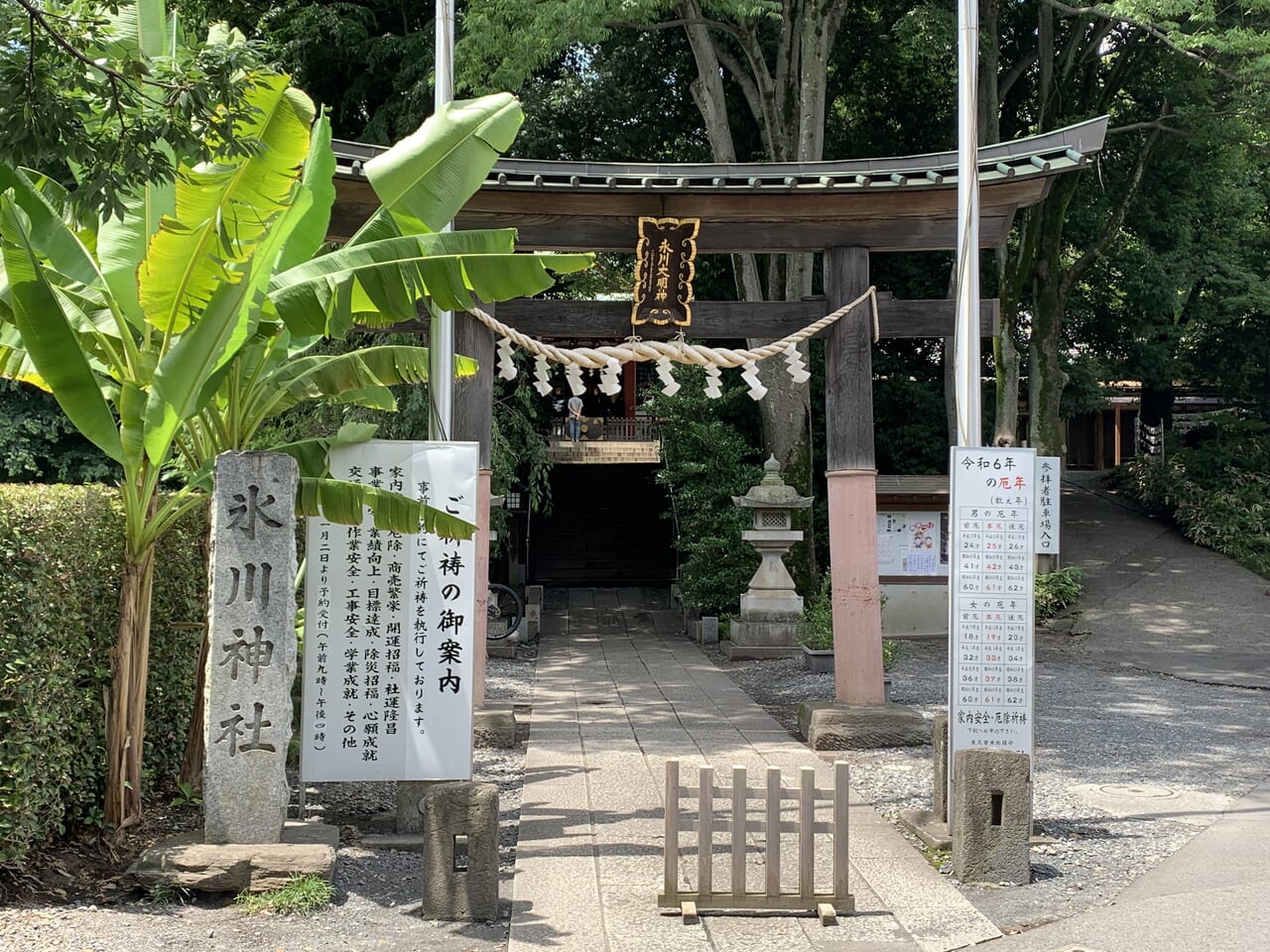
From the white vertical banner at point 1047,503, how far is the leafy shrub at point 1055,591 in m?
12.2

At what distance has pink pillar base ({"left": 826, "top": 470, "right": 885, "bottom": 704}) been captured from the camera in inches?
388

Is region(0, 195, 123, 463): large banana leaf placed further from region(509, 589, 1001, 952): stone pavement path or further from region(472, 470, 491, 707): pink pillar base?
→ region(472, 470, 491, 707): pink pillar base

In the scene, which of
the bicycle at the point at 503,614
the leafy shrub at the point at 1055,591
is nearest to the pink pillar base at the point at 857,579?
the bicycle at the point at 503,614

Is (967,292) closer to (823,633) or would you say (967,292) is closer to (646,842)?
(646,842)

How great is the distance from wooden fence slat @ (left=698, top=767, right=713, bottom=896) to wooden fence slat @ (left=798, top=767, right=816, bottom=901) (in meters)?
0.44

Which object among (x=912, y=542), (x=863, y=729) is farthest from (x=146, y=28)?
(x=912, y=542)

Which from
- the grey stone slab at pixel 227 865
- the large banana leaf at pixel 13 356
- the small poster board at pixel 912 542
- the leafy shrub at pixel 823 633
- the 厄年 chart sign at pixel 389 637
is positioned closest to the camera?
the grey stone slab at pixel 227 865

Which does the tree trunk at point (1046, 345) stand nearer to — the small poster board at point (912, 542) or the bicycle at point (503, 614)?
the small poster board at point (912, 542)

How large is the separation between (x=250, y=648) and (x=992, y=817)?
4146mm

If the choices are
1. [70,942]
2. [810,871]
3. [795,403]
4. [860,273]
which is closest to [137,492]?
[70,942]

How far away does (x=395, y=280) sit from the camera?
Answer: 255 inches

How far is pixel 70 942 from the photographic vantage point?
505 centimetres

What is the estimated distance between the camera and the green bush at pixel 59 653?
5.39m

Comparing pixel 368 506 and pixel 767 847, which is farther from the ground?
pixel 368 506
